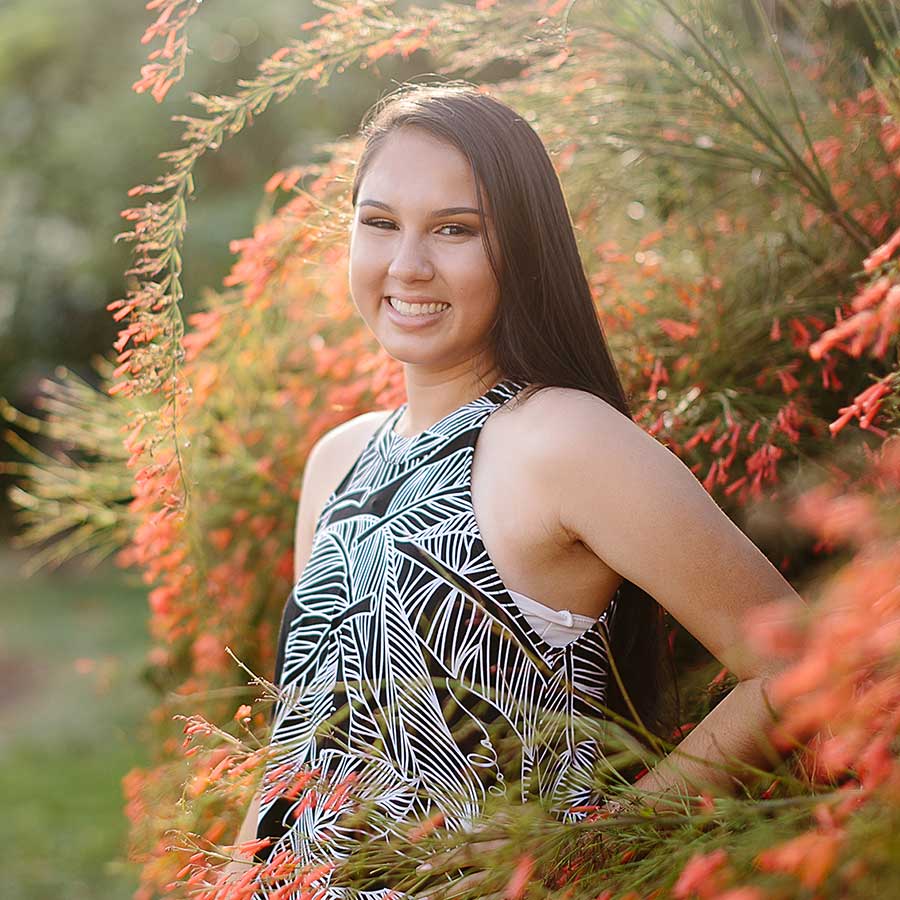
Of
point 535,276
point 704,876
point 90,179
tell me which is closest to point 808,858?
point 704,876

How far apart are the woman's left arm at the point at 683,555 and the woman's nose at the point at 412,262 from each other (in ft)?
1.21

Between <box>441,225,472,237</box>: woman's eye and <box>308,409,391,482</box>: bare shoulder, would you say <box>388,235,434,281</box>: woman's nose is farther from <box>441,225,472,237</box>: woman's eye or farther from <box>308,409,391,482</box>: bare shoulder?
<box>308,409,391,482</box>: bare shoulder

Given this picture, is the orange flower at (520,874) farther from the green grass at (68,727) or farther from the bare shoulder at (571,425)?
the green grass at (68,727)

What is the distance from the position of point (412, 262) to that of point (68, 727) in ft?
14.2

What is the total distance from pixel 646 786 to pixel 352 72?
766 centimetres

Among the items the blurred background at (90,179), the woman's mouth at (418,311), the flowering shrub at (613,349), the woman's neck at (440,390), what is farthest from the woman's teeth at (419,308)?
the blurred background at (90,179)

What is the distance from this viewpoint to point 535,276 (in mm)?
1501

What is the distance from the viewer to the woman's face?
1486mm

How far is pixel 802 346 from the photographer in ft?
5.58

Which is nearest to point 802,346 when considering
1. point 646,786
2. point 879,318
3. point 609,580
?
point 609,580

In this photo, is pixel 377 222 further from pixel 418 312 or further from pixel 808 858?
pixel 808 858

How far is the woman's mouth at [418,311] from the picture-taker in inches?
60.2

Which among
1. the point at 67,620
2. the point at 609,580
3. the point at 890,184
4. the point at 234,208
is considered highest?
the point at 234,208

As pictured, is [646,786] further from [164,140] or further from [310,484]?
[164,140]
